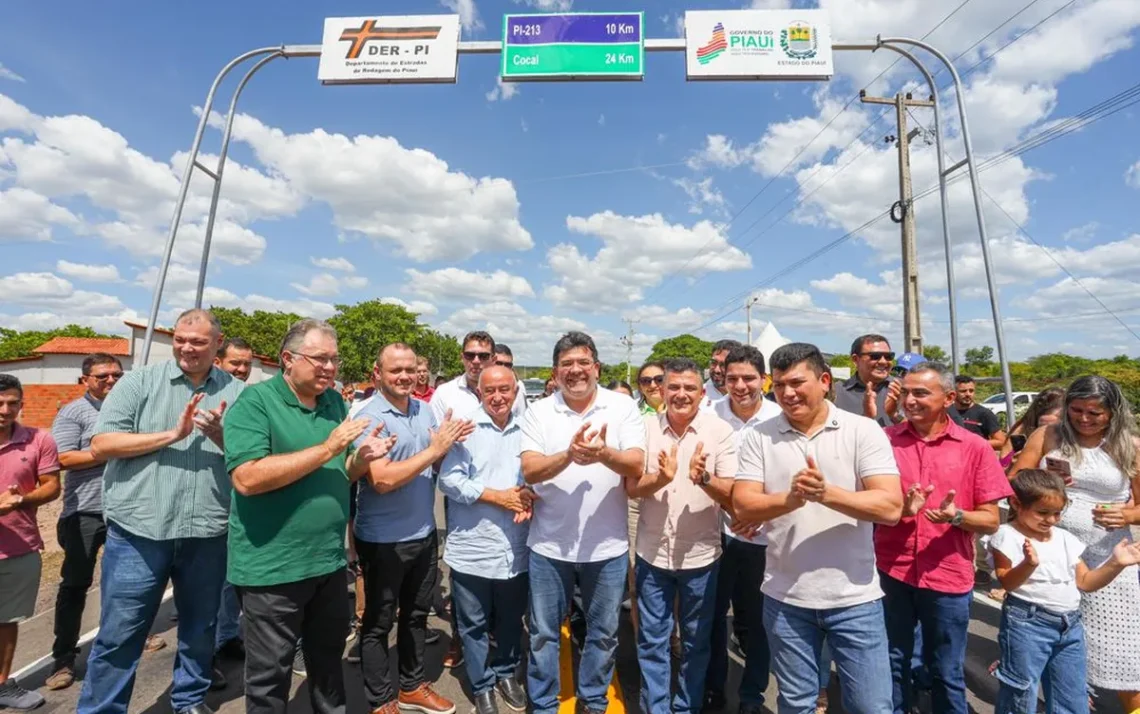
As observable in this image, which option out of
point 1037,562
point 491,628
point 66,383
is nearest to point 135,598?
point 491,628

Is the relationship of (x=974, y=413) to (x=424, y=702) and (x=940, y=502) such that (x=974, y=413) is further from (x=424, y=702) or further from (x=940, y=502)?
(x=424, y=702)

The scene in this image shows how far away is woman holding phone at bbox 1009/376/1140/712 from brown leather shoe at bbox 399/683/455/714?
3497 millimetres

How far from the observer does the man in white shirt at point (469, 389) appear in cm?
348

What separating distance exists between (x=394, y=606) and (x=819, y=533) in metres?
2.32

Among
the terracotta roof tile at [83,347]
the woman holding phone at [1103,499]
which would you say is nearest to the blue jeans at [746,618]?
the woman holding phone at [1103,499]

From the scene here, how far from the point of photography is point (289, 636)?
8.09ft

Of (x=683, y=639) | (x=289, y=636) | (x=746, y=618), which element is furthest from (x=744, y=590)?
(x=289, y=636)

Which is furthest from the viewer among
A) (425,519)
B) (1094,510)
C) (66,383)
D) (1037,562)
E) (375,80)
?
(66,383)

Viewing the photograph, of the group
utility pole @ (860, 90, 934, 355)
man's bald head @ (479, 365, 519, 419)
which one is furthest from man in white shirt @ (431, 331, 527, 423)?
utility pole @ (860, 90, 934, 355)

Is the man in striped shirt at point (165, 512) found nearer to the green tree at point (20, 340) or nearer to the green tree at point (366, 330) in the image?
the green tree at point (366, 330)

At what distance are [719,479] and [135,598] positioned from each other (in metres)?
3.01

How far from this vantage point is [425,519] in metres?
3.12

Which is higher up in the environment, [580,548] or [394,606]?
[580,548]

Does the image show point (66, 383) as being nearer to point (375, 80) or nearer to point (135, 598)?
point (375, 80)
